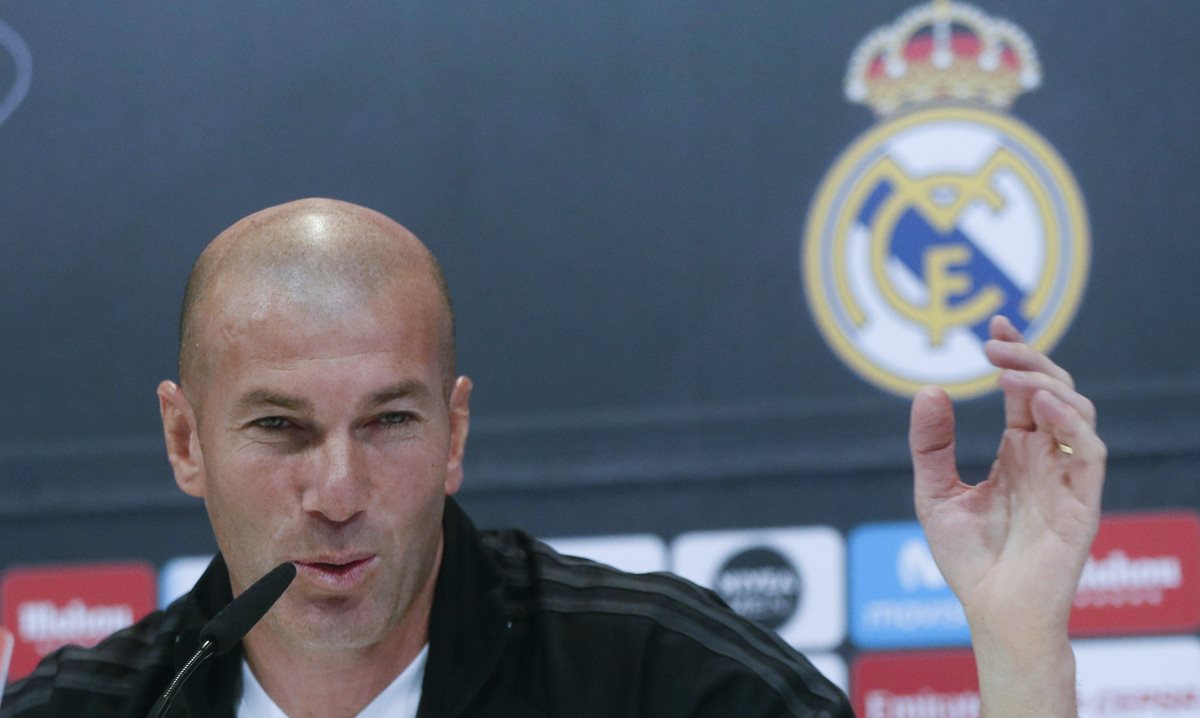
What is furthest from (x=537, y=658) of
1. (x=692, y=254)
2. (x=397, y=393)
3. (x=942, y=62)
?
(x=942, y=62)

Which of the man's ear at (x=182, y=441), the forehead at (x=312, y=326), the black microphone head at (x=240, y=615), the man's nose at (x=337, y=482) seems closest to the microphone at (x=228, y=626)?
the black microphone head at (x=240, y=615)

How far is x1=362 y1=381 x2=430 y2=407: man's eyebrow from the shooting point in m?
1.38

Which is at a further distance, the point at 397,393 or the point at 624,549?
the point at 624,549

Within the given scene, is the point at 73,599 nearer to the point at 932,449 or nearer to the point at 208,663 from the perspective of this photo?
the point at 208,663

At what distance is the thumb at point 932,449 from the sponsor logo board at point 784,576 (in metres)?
1.15

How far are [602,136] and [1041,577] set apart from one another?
1.49 meters

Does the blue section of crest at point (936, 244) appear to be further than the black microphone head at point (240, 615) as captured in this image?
Yes

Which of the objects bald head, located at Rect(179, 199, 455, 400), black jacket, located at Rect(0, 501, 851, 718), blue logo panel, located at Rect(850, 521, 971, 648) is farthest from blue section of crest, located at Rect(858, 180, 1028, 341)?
bald head, located at Rect(179, 199, 455, 400)

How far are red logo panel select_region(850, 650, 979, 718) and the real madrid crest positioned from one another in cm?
42

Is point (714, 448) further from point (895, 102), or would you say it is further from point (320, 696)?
point (320, 696)

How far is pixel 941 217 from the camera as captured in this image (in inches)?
99.0

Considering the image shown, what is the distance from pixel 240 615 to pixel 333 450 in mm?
220

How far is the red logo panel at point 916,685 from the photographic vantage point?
2.45 meters

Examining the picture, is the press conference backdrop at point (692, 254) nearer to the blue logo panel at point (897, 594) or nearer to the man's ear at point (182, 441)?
the blue logo panel at point (897, 594)
